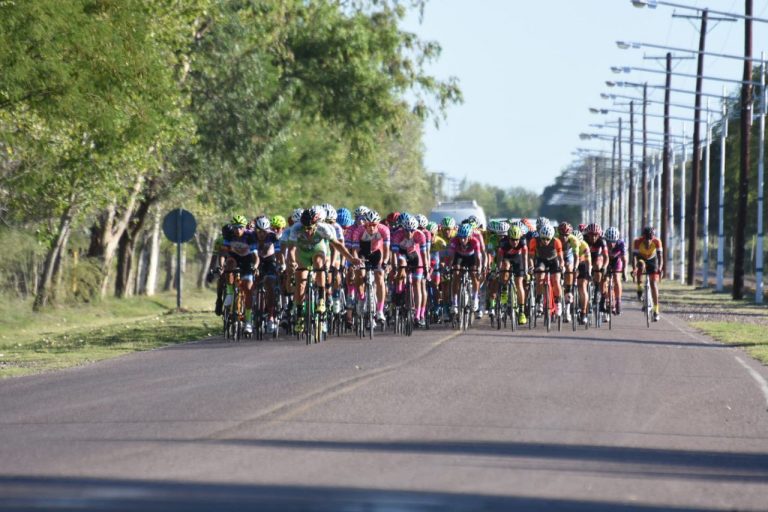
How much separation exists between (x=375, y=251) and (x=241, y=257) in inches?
83.1

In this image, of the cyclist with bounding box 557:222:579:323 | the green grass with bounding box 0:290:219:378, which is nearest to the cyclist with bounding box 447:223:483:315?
the cyclist with bounding box 557:222:579:323

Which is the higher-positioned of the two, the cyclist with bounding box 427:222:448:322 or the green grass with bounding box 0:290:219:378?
the cyclist with bounding box 427:222:448:322

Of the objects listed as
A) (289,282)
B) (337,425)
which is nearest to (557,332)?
(289,282)

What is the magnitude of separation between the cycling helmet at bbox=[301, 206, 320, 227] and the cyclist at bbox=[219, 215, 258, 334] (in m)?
1.25

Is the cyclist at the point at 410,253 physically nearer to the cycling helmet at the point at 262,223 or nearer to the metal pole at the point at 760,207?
the cycling helmet at the point at 262,223

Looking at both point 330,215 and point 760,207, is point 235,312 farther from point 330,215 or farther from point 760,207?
point 760,207

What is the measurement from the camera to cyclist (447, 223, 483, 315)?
25938 mm

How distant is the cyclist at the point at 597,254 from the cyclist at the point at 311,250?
688 centimetres

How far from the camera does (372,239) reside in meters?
23.6

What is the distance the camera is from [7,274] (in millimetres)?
39844

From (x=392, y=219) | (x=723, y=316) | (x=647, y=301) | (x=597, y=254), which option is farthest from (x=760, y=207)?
(x=392, y=219)

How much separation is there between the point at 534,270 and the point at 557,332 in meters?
1.21

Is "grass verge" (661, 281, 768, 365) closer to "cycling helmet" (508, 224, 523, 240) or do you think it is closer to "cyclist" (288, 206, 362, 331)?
"cycling helmet" (508, 224, 523, 240)

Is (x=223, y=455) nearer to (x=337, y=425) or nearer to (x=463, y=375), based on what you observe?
(x=337, y=425)
